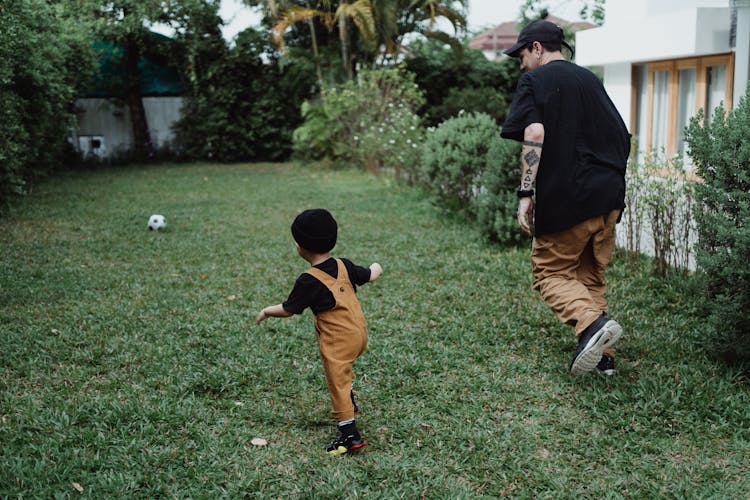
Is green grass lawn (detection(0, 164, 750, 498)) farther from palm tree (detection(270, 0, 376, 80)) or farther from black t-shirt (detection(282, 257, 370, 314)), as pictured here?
palm tree (detection(270, 0, 376, 80))

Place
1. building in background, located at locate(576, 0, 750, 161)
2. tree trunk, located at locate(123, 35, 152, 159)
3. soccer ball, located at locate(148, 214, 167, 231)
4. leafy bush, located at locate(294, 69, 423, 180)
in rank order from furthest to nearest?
tree trunk, located at locate(123, 35, 152, 159), leafy bush, located at locate(294, 69, 423, 180), building in background, located at locate(576, 0, 750, 161), soccer ball, located at locate(148, 214, 167, 231)

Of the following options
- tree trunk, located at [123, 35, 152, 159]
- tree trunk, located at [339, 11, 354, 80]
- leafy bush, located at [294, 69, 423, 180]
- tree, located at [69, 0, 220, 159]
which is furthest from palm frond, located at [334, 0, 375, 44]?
tree trunk, located at [123, 35, 152, 159]

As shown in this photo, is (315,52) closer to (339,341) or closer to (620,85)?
(620,85)

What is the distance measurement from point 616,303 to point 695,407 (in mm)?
1883

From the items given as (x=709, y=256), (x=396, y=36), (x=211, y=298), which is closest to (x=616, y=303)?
(x=709, y=256)

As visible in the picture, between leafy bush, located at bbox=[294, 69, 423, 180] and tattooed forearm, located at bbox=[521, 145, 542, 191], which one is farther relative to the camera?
leafy bush, located at bbox=[294, 69, 423, 180]

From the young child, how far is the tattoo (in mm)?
1239

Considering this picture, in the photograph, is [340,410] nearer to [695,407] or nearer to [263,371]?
[263,371]

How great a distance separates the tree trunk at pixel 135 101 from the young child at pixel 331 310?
16644 millimetres

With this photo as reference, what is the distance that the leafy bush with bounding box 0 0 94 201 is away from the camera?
8.73 metres

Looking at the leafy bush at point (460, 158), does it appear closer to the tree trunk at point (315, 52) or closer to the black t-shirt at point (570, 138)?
the black t-shirt at point (570, 138)

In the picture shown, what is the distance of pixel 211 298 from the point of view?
603 cm

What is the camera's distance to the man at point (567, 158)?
155 inches

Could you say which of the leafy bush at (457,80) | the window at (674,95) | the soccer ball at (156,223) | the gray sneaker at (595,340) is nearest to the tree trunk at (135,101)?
the leafy bush at (457,80)
